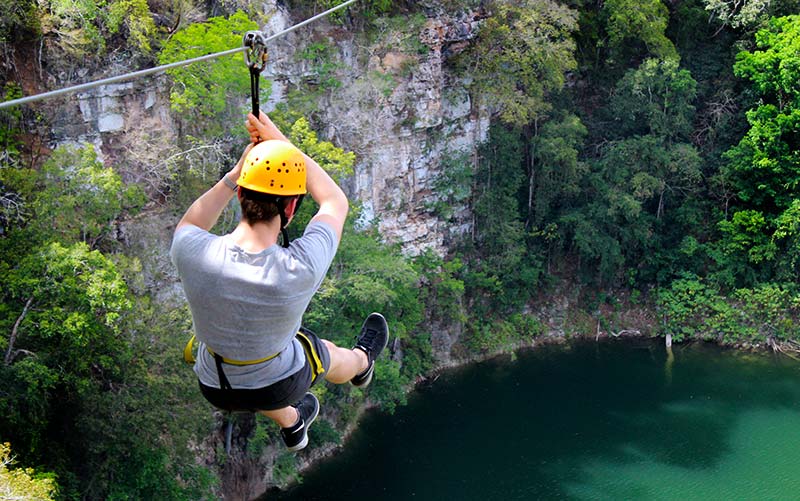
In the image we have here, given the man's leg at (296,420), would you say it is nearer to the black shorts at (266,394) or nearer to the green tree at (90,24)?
the black shorts at (266,394)

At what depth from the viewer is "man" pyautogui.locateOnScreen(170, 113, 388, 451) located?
2145 millimetres

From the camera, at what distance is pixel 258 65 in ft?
7.79

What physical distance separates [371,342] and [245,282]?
53.1 inches

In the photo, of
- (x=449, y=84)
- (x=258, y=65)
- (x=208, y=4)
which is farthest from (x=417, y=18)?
(x=258, y=65)

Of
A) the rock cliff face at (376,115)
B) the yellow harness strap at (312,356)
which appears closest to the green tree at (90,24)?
the rock cliff face at (376,115)

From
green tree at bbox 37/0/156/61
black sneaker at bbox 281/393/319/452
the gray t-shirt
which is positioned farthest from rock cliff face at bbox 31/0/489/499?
the gray t-shirt

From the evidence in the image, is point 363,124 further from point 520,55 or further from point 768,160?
point 768,160

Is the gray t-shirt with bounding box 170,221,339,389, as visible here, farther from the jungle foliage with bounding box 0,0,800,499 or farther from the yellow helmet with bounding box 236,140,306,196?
the jungle foliage with bounding box 0,0,800,499

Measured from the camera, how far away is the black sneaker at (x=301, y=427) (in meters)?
3.36

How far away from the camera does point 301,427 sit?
3.39 metres

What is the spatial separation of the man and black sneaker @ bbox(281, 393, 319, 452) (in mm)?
890

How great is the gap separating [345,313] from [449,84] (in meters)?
4.12

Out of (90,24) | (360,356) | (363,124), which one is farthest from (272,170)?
(363,124)

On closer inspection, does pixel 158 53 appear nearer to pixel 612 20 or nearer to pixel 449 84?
pixel 449 84
